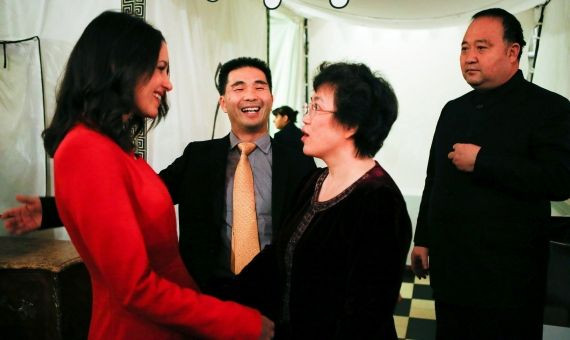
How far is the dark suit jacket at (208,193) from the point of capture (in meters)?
1.84

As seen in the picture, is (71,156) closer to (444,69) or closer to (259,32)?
(259,32)

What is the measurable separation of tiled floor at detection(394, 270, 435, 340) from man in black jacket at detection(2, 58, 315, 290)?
2.03 m

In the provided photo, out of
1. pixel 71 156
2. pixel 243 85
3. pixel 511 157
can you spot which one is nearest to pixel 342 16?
pixel 243 85

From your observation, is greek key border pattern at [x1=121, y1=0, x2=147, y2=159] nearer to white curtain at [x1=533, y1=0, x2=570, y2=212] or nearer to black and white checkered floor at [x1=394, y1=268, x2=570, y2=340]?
black and white checkered floor at [x1=394, y1=268, x2=570, y2=340]

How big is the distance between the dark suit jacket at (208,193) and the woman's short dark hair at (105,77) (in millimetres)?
758

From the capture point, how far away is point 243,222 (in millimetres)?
1850

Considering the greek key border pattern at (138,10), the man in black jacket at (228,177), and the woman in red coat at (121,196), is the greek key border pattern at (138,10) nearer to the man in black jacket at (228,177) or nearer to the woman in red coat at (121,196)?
the man in black jacket at (228,177)

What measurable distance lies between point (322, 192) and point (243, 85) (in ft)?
2.59

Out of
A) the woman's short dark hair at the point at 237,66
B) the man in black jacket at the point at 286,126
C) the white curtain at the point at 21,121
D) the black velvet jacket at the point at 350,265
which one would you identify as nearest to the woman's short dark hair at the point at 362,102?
the black velvet jacket at the point at 350,265

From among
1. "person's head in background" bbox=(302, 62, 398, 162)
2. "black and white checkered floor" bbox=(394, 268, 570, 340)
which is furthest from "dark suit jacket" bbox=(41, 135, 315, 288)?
"black and white checkered floor" bbox=(394, 268, 570, 340)

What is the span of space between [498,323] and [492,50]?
3.48ft

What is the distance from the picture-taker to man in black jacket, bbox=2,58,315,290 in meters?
1.86

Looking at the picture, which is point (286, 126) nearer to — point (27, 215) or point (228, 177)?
point (228, 177)

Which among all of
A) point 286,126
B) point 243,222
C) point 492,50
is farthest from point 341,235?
point 286,126
